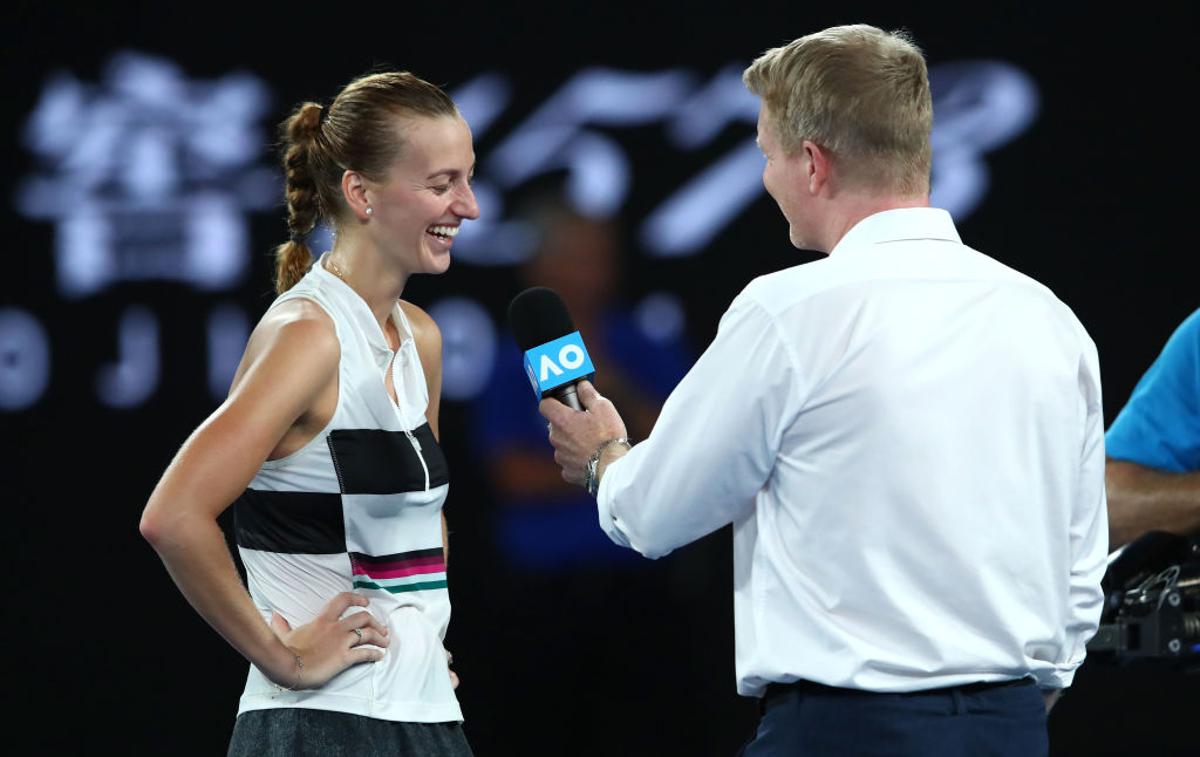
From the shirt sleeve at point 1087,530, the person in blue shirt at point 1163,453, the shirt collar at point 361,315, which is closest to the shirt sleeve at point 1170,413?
the person in blue shirt at point 1163,453

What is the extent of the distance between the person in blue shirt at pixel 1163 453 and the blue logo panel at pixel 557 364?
1.30 m

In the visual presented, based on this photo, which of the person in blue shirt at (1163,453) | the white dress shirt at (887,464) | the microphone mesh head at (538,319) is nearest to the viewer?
the white dress shirt at (887,464)

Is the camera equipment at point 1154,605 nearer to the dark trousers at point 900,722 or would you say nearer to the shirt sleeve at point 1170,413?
the shirt sleeve at point 1170,413

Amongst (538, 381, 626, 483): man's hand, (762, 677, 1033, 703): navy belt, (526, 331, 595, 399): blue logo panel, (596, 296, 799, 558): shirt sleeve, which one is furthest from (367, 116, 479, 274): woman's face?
(762, 677, 1033, 703): navy belt

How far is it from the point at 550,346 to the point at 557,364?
0.03 m

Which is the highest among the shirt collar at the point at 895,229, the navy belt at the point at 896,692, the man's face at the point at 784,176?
the man's face at the point at 784,176

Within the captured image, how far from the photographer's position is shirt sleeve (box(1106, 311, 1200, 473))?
9.04 ft

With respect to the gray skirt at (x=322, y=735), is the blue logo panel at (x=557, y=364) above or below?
above

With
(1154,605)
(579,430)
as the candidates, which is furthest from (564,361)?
(1154,605)

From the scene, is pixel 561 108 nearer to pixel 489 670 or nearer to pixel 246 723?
pixel 489 670

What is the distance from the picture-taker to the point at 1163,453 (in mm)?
2812

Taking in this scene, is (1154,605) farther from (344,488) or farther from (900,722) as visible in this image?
(344,488)

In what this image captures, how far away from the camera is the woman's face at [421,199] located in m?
2.16

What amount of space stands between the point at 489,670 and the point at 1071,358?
8.08 ft
